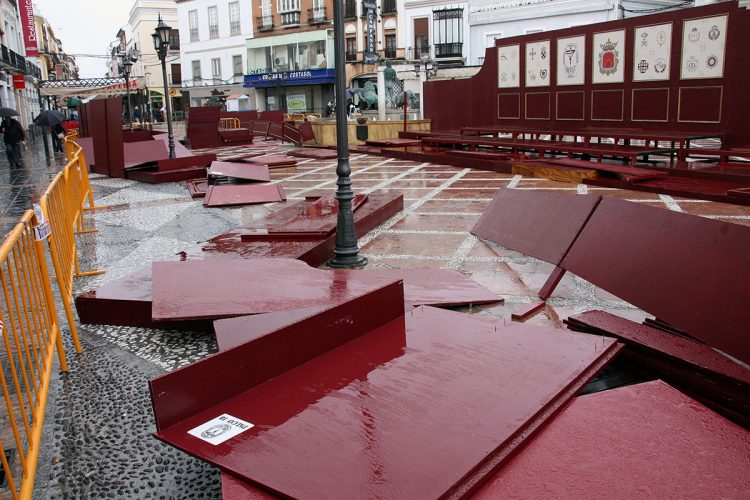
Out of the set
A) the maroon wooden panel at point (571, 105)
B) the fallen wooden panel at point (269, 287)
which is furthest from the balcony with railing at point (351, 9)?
the fallen wooden panel at point (269, 287)

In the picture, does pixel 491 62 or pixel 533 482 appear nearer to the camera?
pixel 533 482

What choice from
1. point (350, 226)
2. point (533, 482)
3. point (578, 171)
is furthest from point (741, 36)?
point (533, 482)

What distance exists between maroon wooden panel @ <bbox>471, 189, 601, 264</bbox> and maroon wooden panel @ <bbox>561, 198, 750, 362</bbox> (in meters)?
0.24

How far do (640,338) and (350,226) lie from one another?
10.5 ft

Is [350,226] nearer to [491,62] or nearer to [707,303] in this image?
[707,303]

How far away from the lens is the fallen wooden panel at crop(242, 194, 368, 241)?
6.66 metres

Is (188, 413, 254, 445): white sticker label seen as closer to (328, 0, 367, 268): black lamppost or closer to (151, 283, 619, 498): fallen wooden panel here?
(151, 283, 619, 498): fallen wooden panel

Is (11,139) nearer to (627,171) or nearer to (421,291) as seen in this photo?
(627,171)

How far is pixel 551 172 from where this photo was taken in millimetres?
11547

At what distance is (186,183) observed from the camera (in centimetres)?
1284

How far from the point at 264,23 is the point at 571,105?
3897 cm

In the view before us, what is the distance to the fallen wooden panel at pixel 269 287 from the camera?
4293 millimetres

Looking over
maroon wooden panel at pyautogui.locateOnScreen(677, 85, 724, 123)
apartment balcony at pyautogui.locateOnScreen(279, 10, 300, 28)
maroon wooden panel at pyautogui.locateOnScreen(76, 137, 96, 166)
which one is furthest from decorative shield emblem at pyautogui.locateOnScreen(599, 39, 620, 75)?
apartment balcony at pyautogui.locateOnScreen(279, 10, 300, 28)

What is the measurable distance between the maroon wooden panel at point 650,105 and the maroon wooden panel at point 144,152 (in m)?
10.2
